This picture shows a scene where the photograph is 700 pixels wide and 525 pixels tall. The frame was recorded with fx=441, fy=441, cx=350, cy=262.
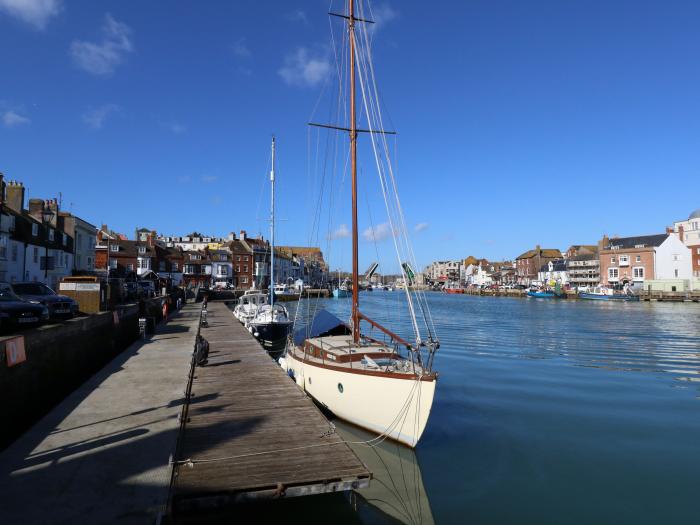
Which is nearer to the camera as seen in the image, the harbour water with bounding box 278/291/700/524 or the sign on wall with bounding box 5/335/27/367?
the harbour water with bounding box 278/291/700/524

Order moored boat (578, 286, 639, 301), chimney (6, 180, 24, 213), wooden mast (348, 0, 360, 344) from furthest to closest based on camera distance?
moored boat (578, 286, 639, 301) < chimney (6, 180, 24, 213) < wooden mast (348, 0, 360, 344)

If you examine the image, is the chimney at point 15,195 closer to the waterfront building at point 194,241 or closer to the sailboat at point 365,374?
the sailboat at point 365,374

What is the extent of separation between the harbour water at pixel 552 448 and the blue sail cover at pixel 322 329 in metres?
5.13

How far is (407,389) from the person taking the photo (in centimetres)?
1147

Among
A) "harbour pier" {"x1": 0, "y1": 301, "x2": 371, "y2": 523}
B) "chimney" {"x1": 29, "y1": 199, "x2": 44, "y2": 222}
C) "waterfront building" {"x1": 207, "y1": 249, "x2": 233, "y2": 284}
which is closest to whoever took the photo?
"harbour pier" {"x1": 0, "y1": 301, "x2": 371, "y2": 523}

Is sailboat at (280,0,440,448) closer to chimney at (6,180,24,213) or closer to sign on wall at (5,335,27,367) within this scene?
sign on wall at (5,335,27,367)

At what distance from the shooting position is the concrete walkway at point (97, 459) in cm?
616

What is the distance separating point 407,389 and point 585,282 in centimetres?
13008

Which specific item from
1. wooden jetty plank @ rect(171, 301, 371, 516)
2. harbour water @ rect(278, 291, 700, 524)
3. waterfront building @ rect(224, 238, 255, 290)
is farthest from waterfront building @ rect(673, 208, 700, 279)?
wooden jetty plank @ rect(171, 301, 371, 516)

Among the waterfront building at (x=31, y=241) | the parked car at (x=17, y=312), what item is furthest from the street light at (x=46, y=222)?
the parked car at (x=17, y=312)

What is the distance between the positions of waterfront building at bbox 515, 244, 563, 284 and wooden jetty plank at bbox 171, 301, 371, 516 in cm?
14958

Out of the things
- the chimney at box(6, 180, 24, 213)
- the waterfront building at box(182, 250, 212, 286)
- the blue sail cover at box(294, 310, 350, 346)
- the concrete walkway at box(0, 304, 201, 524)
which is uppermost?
the chimney at box(6, 180, 24, 213)

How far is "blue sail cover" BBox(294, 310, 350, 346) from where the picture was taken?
19.3 metres

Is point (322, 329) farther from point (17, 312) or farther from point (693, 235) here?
point (693, 235)
